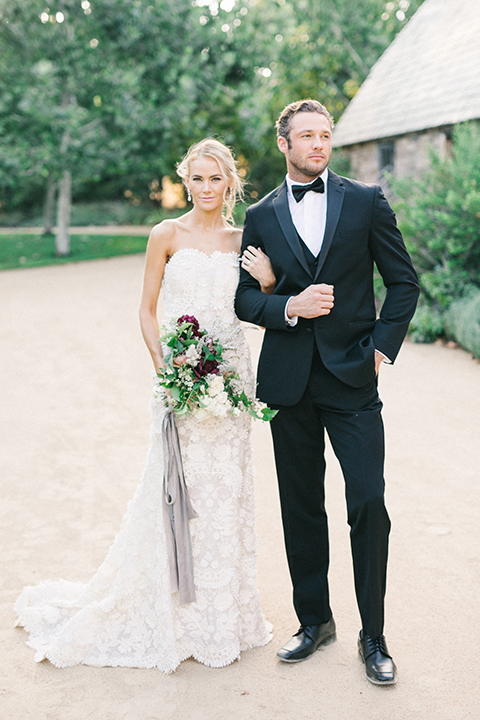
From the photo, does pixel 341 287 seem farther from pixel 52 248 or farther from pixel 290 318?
pixel 52 248

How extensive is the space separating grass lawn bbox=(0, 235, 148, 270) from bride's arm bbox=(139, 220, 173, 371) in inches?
660

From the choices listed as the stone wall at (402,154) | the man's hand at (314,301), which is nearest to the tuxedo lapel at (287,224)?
the man's hand at (314,301)

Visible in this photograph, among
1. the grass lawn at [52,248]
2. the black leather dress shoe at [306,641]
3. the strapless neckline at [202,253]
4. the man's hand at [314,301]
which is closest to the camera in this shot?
the man's hand at [314,301]

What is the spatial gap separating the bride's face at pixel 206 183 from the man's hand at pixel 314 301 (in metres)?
0.69

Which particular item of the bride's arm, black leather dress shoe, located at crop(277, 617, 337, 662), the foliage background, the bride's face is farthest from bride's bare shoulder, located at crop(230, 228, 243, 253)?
the foliage background

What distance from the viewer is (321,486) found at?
3.32m

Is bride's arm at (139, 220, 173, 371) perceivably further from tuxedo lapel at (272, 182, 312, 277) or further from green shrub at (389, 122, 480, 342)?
green shrub at (389, 122, 480, 342)

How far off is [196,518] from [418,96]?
16463 millimetres

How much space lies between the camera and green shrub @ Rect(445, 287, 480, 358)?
939cm

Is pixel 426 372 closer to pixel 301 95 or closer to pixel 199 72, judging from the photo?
pixel 199 72

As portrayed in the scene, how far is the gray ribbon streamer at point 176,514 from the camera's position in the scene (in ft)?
10.6

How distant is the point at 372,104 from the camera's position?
1933cm

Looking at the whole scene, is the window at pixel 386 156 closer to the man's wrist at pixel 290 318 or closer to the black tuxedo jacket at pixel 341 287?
the black tuxedo jacket at pixel 341 287

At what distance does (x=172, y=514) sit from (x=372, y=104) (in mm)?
18303
